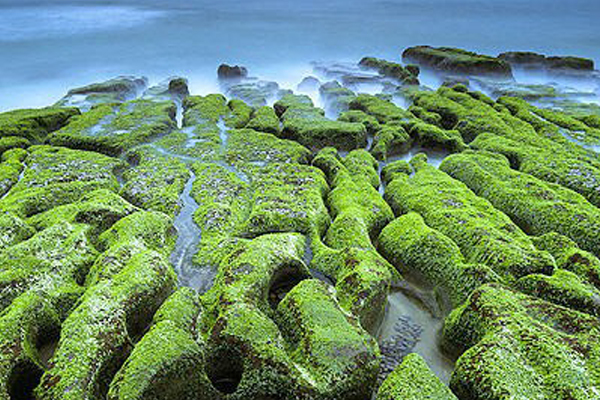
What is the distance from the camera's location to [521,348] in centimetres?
583

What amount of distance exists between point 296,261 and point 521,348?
12.6ft

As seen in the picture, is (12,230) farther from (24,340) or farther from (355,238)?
(355,238)

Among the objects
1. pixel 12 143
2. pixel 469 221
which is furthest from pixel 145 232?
pixel 12 143

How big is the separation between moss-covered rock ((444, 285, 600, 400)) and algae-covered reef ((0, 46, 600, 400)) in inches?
A: 1.0

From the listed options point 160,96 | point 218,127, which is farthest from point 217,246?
point 160,96

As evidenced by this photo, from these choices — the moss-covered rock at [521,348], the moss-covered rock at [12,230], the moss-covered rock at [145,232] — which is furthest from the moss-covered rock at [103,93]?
the moss-covered rock at [521,348]

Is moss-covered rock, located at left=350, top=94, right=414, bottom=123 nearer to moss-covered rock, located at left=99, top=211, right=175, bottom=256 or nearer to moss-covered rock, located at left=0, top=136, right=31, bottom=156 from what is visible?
moss-covered rock, located at left=99, top=211, right=175, bottom=256

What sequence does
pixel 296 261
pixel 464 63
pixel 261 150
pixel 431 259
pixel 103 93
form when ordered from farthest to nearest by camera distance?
pixel 464 63
pixel 103 93
pixel 261 150
pixel 431 259
pixel 296 261

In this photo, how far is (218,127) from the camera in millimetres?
16375

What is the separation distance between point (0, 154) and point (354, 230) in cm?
1243

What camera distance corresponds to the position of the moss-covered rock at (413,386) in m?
5.32

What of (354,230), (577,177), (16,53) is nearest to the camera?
(354,230)

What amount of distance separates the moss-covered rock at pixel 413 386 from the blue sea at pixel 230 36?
933 inches

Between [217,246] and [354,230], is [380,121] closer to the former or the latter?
[354,230]
